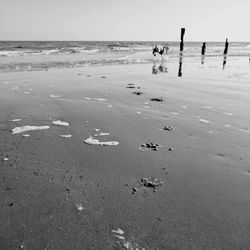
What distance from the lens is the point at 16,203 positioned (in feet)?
9.54

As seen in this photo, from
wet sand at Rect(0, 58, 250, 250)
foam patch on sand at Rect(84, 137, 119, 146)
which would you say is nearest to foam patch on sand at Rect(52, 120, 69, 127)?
wet sand at Rect(0, 58, 250, 250)

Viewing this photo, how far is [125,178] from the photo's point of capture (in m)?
3.52

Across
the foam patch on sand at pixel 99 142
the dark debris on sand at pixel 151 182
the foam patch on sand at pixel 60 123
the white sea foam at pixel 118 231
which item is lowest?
the foam patch on sand at pixel 60 123

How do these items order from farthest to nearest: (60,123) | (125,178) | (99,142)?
(60,123), (99,142), (125,178)

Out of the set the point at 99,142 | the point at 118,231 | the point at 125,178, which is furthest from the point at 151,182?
the point at 99,142

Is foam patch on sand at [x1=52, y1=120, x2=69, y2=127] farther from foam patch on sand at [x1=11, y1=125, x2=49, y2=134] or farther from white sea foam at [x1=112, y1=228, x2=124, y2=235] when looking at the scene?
white sea foam at [x1=112, y1=228, x2=124, y2=235]

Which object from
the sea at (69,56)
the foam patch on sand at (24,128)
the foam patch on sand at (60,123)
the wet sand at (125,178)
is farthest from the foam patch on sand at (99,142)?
the sea at (69,56)

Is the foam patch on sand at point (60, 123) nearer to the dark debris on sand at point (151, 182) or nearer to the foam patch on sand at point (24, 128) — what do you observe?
the foam patch on sand at point (24, 128)

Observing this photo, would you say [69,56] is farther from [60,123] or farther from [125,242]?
[125,242]

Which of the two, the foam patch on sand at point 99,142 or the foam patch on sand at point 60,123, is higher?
the foam patch on sand at point 99,142

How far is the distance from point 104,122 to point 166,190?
8.90ft

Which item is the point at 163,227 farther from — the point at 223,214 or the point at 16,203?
the point at 16,203

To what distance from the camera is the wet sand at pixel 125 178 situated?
2.52 metres

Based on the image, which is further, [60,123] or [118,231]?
[60,123]
